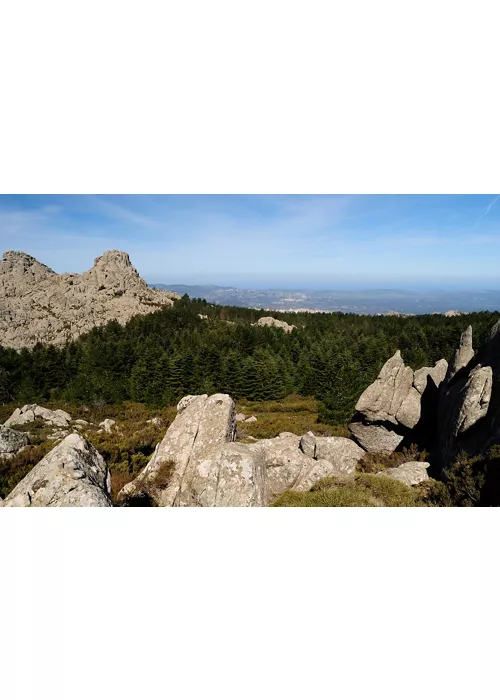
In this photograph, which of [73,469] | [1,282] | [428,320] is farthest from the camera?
[1,282]

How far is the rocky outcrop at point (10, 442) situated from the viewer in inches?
519

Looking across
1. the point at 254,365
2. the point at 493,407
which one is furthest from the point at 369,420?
the point at 254,365

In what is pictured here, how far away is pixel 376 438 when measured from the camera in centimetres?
1891

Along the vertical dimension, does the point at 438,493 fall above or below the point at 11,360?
above

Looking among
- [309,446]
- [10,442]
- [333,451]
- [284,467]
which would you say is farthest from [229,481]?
[10,442]

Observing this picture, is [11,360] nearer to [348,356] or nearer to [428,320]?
[348,356]

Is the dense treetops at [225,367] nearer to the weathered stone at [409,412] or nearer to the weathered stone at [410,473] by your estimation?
the weathered stone at [409,412]

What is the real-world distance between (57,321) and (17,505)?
97081 millimetres

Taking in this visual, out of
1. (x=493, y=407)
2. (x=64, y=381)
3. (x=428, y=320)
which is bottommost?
(x=64, y=381)

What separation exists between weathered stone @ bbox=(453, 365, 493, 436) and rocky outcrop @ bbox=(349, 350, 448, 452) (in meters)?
7.55

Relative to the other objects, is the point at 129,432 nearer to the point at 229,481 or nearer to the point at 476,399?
the point at 229,481

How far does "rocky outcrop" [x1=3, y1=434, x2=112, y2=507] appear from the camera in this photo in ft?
25.2

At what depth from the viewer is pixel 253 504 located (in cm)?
791

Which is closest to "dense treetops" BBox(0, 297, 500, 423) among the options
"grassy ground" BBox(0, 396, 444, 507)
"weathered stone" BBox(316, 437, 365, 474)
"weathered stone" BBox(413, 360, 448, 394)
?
"weathered stone" BBox(413, 360, 448, 394)
